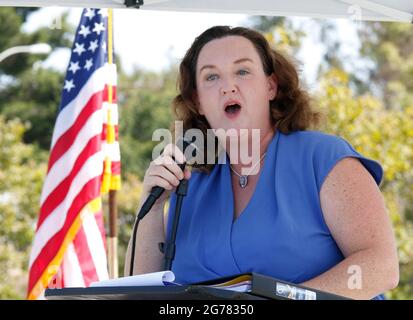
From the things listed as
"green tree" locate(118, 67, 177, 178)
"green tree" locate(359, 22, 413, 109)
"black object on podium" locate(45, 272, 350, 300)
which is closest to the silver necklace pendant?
"black object on podium" locate(45, 272, 350, 300)

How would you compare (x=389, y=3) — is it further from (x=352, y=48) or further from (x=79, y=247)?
(x=352, y=48)

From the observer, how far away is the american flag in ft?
19.1

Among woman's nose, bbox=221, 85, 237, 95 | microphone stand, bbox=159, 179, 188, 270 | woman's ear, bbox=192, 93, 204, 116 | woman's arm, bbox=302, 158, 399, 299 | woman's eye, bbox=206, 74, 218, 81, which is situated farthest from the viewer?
woman's ear, bbox=192, 93, 204, 116

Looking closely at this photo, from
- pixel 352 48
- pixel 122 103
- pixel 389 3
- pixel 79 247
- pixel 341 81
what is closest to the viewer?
pixel 389 3

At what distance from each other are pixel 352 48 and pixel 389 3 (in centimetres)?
3091

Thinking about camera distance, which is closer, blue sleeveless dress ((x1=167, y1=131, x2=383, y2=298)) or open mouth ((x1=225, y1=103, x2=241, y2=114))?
blue sleeveless dress ((x1=167, y1=131, x2=383, y2=298))

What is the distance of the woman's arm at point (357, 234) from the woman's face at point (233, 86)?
1.43 ft

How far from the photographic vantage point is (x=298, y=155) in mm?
3221

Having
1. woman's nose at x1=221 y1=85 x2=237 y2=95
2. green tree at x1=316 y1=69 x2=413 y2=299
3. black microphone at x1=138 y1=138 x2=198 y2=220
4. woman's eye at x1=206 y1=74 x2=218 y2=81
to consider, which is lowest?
black microphone at x1=138 y1=138 x2=198 y2=220

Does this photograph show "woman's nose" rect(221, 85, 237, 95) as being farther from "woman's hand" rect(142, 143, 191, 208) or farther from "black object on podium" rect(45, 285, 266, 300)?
"black object on podium" rect(45, 285, 266, 300)

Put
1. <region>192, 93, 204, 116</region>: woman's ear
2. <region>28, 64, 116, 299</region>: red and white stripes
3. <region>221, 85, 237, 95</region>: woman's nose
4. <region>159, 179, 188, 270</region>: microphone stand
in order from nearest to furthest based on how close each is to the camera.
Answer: <region>159, 179, 188, 270</region>: microphone stand, <region>221, 85, 237, 95</region>: woman's nose, <region>192, 93, 204, 116</region>: woman's ear, <region>28, 64, 116, 299</region>: red and white stripes

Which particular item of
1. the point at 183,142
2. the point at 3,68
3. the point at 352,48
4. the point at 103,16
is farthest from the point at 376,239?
the point at 352,48

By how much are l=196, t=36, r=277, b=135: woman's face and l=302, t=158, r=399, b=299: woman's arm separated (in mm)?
436

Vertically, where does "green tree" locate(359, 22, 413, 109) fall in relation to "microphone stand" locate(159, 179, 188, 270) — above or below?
above
